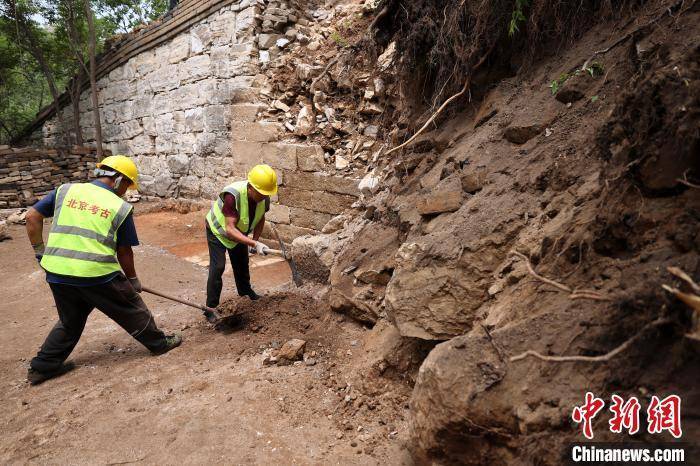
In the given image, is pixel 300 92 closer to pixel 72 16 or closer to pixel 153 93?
pixel 153 93

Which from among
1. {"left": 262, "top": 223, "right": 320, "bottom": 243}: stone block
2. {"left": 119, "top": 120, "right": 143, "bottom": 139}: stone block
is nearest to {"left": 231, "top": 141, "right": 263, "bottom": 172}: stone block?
{"left": 262, "top": 223, "right": 320, "bottom": 243}: stone block

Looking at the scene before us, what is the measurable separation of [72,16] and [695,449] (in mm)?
13391

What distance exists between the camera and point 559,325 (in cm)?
151

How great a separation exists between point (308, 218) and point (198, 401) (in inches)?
141

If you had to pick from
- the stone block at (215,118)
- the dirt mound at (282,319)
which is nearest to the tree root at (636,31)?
the dirt mound at (282,319)

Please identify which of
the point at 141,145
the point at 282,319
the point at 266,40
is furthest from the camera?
the point at 141,145

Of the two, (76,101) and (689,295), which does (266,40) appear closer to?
(689,295)

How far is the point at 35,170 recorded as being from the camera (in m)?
10.1

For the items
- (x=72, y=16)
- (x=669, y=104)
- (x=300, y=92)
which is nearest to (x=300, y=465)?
(x=669, y=104)

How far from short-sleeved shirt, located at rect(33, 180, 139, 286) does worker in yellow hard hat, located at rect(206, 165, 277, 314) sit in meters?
0.79

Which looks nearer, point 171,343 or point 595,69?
point 595,69

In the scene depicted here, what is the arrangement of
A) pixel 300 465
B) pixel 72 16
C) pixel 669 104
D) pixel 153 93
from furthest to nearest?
pixel 72 16 → pixel 153 93 → pixel 300 465 → pixel 669 104

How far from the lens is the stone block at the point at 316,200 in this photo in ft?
17.8

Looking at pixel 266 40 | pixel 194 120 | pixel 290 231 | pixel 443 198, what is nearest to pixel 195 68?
pixel 194 120
